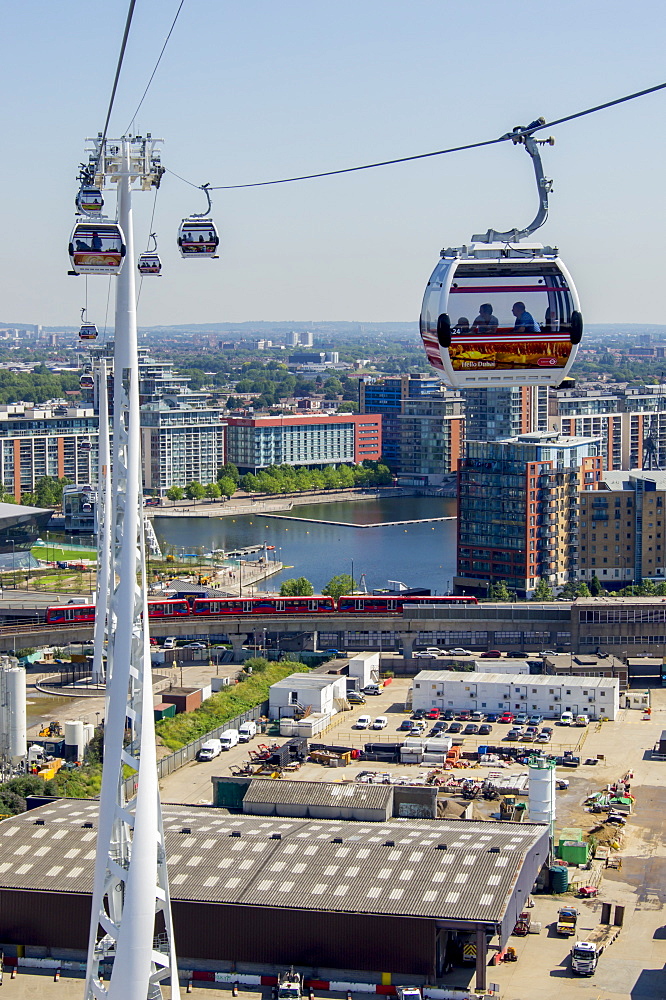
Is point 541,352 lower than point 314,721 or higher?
higher

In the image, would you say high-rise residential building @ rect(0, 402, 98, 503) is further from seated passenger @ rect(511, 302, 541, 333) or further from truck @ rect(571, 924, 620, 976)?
seated passenger @ rect(511, 302, 541, 333)

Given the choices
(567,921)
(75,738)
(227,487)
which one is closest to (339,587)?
(75,738)

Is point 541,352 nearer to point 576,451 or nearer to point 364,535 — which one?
point 576,451

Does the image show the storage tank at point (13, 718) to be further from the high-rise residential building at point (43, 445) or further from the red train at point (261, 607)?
the high-rise residential building at point (43, 445)

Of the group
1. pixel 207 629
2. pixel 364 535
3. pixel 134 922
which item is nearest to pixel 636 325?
pixel 364 535

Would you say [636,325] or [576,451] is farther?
[636,325]

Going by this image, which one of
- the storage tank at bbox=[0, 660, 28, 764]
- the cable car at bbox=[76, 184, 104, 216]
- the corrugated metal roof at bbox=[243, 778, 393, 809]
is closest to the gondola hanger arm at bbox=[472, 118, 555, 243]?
the cable car at bbox=[76, 184, 104, 216]

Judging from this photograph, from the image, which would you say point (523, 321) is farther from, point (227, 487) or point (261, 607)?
point (227, 487)
